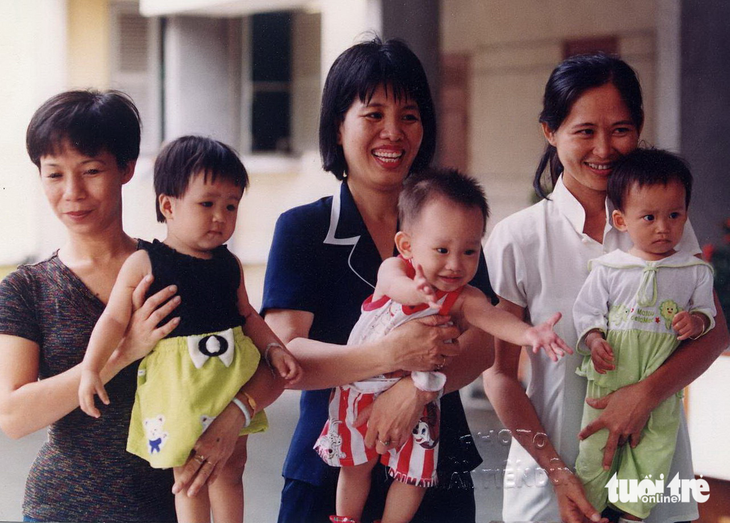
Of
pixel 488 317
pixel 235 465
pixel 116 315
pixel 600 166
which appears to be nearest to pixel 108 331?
pixel 116 315

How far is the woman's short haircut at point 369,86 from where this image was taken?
1.77 metres

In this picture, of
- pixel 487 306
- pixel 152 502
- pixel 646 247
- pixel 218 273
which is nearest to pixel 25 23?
pixel 218 273

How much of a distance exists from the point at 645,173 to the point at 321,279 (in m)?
0.75

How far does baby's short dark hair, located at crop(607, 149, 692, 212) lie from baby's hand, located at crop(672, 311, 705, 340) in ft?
0.81

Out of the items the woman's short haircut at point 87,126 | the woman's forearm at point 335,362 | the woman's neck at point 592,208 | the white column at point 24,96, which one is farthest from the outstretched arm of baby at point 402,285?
the white column at point 24,96

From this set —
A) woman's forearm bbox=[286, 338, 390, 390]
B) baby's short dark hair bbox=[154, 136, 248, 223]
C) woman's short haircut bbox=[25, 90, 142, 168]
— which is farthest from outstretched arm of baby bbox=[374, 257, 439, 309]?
woman's short haircut bbox=[25, 90, 142, 168]

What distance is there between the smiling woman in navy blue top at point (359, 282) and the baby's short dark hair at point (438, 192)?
0.36 ft

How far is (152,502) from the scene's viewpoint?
1735 millimetres

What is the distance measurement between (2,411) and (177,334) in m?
0.41

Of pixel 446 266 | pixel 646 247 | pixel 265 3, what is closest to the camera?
pixel 446 266

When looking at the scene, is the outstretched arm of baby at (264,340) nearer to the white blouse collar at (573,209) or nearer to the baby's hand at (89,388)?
the baby's hand at (89,388)

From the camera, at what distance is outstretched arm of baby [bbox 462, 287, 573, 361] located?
159 cm

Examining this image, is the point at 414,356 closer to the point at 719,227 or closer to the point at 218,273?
the point at 218,273

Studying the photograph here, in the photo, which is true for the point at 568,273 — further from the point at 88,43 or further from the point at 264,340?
the point at 88,43
